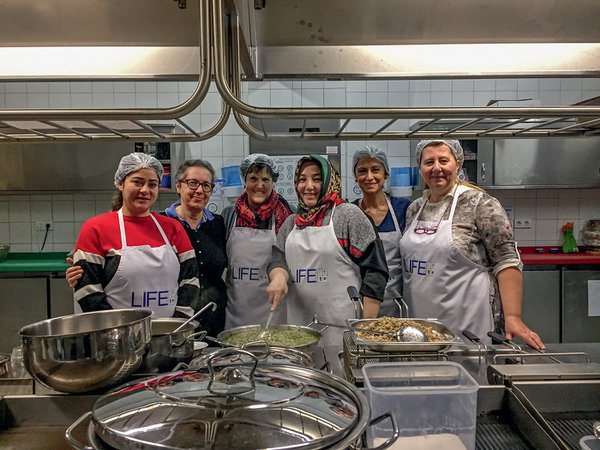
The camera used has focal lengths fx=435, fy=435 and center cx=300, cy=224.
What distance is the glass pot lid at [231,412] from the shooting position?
606mm

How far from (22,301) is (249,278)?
219 cm

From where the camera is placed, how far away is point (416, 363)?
0.95 meters

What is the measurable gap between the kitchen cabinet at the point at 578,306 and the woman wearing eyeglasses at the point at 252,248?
2571 mm

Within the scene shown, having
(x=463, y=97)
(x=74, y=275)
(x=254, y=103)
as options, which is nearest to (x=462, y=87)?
(x=463, y=97)

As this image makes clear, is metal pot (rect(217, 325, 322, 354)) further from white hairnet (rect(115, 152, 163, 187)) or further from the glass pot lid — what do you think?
white hairnet (rect(115, 152, 163, 187))

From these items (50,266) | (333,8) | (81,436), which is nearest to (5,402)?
(81,436)

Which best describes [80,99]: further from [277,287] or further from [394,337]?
[394,337]

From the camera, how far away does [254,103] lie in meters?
4.14

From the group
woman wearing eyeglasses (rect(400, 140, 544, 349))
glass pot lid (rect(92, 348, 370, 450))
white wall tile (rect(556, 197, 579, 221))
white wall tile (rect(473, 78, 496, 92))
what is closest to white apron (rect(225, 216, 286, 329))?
woman wearing eyeglasses (rect(400, 140, 544, 349))

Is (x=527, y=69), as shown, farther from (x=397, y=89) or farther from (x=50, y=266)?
(x=50, y=266)

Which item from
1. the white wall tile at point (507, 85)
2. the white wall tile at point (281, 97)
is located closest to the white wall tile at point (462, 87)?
the white wall tile at point (507, 85)

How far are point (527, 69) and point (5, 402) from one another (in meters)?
1.49

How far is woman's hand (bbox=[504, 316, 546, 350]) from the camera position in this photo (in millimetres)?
1326

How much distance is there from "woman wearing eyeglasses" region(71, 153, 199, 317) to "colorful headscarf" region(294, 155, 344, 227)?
59 cm
